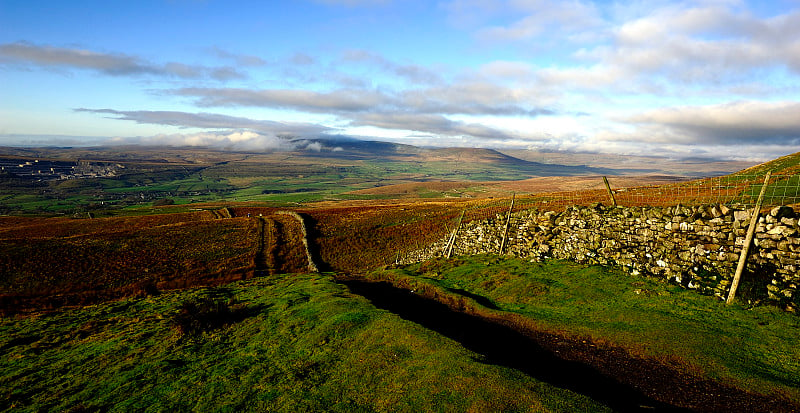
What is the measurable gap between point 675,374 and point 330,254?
140 ft

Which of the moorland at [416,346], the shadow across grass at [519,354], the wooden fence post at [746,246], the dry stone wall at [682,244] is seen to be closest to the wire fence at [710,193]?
the dry stone wall at [682,244]

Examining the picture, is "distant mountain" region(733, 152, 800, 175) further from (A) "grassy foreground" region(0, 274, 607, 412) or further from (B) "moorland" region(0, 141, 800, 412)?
(A) "grassy foreground" region(0, 274, 607, 412)

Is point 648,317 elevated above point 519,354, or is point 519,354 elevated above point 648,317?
point 648,317

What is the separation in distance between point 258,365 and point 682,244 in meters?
22.5

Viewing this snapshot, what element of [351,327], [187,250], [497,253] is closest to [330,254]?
[187,250]

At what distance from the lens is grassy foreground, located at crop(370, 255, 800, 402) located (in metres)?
12.2

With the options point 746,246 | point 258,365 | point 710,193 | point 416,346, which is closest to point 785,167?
point 710,193

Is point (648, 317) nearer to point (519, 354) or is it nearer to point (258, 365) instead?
point (519, 354)

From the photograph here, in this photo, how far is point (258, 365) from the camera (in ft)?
46.2

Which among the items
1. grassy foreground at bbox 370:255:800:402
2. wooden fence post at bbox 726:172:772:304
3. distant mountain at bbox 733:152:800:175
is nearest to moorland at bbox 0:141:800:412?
grassy foreground at bbox 370:255:800:402

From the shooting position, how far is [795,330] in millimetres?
13508

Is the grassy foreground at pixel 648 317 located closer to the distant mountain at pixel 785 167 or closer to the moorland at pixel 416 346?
the moorland at pixel 416 346

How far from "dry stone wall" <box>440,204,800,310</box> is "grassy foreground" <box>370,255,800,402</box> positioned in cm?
95

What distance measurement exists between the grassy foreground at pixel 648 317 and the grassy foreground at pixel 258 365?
6417 millimetres
